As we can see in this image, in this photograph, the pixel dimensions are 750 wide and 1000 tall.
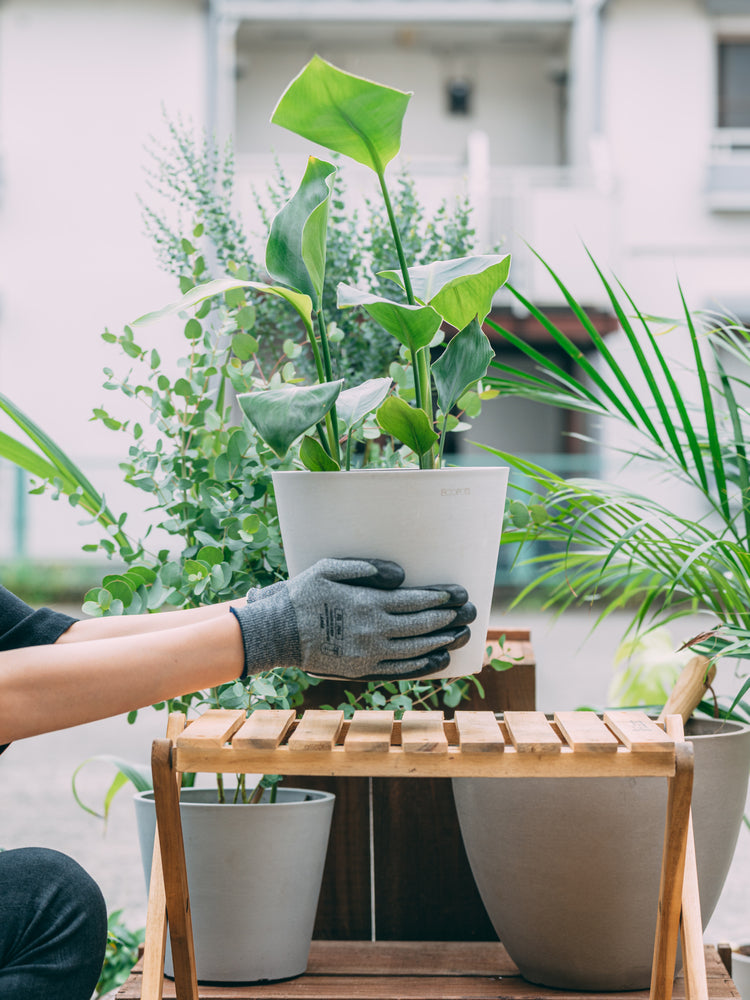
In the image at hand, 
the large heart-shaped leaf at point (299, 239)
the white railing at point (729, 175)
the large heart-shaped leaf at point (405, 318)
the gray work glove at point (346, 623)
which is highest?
the white railing at point (729, 175)

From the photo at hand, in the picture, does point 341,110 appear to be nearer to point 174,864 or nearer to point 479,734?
point 479,734

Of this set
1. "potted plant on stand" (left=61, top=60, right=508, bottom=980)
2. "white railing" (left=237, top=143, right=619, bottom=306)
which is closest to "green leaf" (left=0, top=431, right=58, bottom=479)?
"potted plant on stand" (left=61, top=60, right=508, bottom=980)

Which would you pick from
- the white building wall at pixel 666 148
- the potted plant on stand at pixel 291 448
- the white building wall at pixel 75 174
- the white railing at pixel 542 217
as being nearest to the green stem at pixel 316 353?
the potted plant on stand at pixel 291 448

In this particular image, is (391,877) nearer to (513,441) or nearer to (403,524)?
(403,524)

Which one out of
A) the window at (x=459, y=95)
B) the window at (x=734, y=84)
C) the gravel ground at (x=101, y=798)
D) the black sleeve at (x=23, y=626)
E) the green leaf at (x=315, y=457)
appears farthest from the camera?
the window at (x=459, y=95)

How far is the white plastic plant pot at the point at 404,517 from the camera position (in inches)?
32.4

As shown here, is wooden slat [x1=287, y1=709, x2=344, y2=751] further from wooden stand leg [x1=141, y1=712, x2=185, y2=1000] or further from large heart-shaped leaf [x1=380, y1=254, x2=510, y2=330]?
large heart-shaped leaf [x1=380, y1=254, x2=510, y2=330]

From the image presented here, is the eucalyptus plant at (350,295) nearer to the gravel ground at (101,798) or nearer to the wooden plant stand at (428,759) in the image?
the wooden plant stand at (428,759)

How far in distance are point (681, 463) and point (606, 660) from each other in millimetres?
3475

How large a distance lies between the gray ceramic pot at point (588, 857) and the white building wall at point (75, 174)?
6.24 meters

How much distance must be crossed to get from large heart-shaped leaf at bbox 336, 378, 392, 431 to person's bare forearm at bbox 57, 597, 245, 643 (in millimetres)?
191

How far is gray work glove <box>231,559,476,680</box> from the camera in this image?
30.6 inches

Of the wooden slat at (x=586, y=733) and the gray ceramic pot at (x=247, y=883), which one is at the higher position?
the wooden slat at (x=586, y=733)

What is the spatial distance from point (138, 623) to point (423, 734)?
12.1 inches
